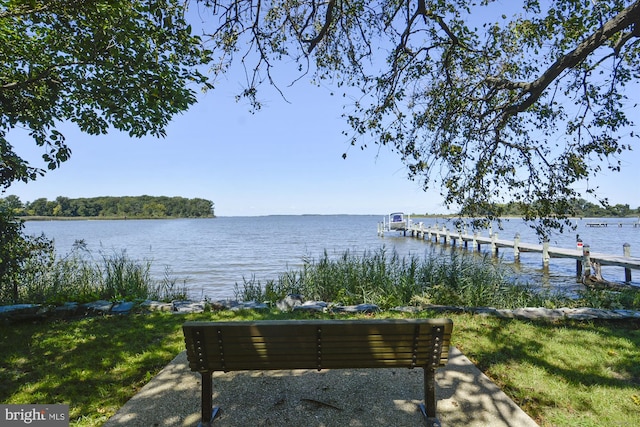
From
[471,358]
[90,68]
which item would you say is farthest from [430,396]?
[90,68]

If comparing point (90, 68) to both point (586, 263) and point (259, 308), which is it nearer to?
point (259, 308)

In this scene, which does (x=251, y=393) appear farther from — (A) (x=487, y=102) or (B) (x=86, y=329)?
(A) (x=487, y=102)

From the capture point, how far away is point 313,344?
2.57 meters

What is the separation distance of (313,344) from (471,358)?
97.2 inches

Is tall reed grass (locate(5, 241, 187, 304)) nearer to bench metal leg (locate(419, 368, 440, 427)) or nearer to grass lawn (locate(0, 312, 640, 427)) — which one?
grass lawn (locate(0, 312, 640, 427))

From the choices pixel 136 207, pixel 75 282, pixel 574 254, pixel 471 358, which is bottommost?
pixel 574 254

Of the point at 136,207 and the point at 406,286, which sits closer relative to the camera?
the point at 406,286

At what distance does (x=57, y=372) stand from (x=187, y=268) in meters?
13.1

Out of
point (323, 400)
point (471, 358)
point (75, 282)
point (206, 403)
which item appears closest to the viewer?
point (206, 403)

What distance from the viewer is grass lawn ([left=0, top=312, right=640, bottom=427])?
122 inches

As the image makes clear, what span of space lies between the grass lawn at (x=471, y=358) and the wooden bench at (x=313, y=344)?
3.61 feet

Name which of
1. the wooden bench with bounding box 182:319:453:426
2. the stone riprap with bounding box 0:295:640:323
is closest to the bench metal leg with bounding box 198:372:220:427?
the wooden bench with bounding box 182:319:453:426

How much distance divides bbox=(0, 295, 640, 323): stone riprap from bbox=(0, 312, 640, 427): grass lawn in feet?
0.60

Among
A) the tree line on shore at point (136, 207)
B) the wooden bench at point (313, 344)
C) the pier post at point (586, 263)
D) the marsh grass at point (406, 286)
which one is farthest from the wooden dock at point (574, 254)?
the tree line on shore at point (136, 207)
